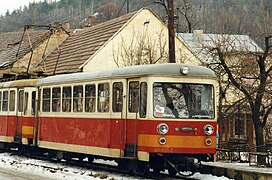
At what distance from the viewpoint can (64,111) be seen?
58.4 ft

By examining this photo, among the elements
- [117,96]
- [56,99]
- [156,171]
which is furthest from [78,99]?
[156,171]

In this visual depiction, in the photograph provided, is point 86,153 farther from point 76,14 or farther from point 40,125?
point 76,14

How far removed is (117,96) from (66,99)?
3274 millimetres

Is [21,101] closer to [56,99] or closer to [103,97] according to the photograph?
[56,99]

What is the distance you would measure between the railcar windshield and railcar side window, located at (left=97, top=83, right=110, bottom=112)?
6.39 ft

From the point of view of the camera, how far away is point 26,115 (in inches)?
820

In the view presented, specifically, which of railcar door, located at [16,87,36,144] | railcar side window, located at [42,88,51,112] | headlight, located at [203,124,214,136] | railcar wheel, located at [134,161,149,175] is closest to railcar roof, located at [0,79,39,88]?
railcar door, located at [16,87,36,144]

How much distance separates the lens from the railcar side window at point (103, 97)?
15281 millimetres

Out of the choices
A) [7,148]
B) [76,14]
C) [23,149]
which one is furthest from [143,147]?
[76,14]

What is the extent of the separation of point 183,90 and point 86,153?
408cm

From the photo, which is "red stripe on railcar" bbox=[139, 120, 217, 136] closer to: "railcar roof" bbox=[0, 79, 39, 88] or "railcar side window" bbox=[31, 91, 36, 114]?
"railcar side window" bbox=[31, 91, 36, 114]

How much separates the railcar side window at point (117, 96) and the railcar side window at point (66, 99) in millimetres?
2846

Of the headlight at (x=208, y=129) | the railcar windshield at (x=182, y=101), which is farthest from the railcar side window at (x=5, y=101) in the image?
the headlight at (x=208, y=129)

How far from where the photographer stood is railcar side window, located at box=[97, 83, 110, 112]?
50.1ft
